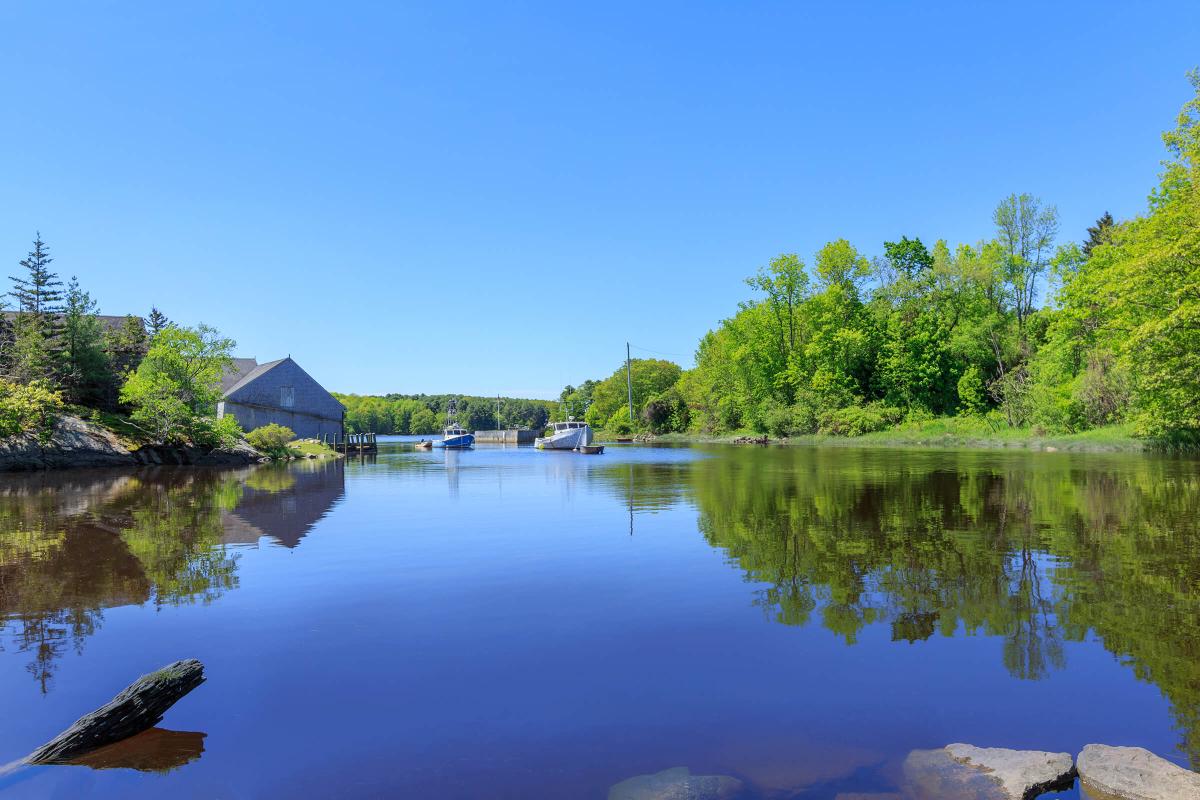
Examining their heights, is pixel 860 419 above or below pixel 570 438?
above

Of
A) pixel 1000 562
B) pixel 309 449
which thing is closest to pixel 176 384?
pixel 309 449

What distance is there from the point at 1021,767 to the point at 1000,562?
7376 mm

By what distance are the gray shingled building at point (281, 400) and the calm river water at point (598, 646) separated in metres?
44.9

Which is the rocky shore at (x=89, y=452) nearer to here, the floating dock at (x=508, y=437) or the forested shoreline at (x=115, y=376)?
the forested shoreline at (x=115, y=376)

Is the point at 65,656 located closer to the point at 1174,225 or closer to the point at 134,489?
the point at 134,489

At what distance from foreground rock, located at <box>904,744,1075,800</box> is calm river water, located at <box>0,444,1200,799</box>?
0.53 ft

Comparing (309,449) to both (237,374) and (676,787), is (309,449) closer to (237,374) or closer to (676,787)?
(237,374)

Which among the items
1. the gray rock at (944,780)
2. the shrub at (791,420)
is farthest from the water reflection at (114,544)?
the shrub at (791,420)

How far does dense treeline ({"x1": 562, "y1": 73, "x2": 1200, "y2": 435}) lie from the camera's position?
31047mm

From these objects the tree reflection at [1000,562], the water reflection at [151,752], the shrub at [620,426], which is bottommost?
the water reflection at [151,752]

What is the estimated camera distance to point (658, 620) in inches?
343

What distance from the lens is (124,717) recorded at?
5789 millimetres

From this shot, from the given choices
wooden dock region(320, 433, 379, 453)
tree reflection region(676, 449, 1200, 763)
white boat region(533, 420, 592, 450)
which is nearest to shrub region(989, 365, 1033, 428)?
tree reflection region(676, 449, 1200, 763)

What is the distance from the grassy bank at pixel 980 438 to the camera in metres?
38.7
